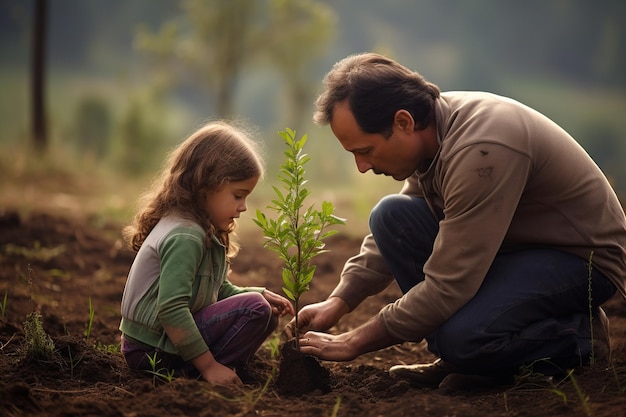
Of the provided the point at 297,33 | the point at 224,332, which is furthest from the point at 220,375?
the point at 297,33

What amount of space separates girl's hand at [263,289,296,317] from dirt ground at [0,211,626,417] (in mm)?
314

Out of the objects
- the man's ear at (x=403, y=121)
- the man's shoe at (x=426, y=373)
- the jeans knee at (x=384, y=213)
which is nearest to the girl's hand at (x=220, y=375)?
the man's shoe at (x=426, y=373)

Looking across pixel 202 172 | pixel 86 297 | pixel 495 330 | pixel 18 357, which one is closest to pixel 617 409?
pixel 495 330

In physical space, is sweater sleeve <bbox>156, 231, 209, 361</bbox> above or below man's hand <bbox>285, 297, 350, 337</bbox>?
above

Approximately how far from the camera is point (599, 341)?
10.2ft

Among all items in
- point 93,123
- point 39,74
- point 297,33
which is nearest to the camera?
point 39,74

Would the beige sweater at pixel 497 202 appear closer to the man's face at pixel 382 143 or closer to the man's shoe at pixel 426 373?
the man's face at pixel 382 143

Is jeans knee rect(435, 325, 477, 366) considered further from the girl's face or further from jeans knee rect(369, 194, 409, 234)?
the girl's face

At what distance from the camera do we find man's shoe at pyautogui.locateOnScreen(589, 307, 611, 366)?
10.0 feet

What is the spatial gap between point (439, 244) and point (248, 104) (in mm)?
29015

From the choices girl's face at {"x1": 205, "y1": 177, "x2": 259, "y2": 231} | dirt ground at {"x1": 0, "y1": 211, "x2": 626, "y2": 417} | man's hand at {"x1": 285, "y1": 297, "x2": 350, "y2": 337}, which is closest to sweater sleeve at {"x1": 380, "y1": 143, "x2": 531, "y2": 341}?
dirt ground at {"x1": 0, "y1": 211, "x2": 626, "y2": 417}

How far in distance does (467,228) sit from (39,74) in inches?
455

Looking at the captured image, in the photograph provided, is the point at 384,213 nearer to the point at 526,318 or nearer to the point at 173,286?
the point at 526,318

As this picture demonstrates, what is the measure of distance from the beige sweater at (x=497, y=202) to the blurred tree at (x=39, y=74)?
418 inches
